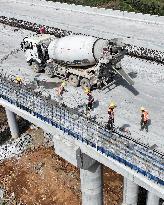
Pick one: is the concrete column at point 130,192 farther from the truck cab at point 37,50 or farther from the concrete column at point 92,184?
the truck cab at point 37,50

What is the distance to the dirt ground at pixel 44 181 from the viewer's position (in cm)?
3061

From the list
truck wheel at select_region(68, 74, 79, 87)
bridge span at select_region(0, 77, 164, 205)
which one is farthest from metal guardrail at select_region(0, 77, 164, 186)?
truck wheel at select_region(68, 74, 79, 87)

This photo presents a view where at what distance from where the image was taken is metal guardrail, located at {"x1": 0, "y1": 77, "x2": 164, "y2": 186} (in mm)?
17422

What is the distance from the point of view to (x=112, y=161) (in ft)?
62.1

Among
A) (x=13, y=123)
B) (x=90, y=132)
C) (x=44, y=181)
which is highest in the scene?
(x=90, y=132)

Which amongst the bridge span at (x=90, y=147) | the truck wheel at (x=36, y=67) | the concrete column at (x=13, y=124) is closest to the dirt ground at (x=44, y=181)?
the concrete column at (x=13, y=124)

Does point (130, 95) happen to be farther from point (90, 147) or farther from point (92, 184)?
point (90, 147)

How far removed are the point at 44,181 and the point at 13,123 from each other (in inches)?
278

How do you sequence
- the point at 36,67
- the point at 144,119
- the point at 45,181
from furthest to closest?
the point at 45,181
the point at 36,67
the point at 144,119

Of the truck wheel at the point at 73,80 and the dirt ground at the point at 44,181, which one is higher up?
the truck wheel at the point at 73,80

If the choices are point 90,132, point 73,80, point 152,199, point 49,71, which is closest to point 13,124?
point 49,71

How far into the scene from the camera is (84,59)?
24.4 meters

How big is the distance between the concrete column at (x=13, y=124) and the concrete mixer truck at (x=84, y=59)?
938 cm

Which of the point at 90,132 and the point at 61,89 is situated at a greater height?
the point at 61,89
